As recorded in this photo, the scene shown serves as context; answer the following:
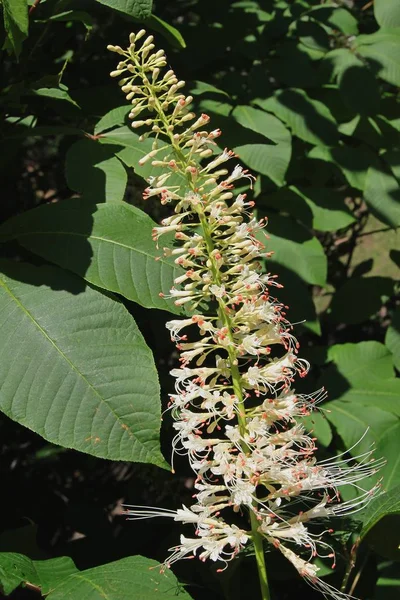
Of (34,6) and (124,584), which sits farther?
(34,6)

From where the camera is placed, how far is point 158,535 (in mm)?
2832

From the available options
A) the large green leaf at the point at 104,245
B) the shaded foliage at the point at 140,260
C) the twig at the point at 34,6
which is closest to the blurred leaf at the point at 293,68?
the shaded foliage at the point at 140,260

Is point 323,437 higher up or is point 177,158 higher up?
point 177,158

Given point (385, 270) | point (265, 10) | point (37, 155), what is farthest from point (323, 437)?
point (385, 270)

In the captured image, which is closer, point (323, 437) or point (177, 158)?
point (177, 158)

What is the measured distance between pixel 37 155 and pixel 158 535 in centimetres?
219

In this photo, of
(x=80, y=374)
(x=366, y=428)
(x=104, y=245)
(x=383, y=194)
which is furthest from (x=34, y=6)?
(x=366, y=428)

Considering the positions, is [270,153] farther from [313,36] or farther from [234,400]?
[234,400]

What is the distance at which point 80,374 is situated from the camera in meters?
1.80

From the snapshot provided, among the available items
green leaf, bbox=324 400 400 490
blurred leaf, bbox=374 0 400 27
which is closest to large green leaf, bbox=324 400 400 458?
green leaf, bbox=324 400 400 490

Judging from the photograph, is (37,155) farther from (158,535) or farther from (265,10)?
(158,535)

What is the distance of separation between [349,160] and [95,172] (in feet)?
3.96

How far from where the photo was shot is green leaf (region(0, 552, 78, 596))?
167cm

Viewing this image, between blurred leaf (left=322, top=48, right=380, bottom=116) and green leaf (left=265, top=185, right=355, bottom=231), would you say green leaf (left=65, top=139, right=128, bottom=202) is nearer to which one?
green leaf (left=265, top=185, right=355, bottom=231)
